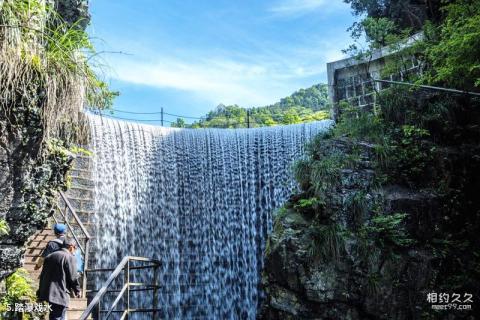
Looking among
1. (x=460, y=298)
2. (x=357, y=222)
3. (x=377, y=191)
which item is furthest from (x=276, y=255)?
(x=460, y=298)

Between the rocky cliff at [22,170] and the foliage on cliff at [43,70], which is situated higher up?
the foliage on cliff at [43,70]

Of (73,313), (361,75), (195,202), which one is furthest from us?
(361,75)

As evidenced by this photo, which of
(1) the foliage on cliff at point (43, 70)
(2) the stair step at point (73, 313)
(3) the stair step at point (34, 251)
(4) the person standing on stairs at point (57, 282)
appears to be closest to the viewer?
(1) the foliage on cliff at point (43, 70)

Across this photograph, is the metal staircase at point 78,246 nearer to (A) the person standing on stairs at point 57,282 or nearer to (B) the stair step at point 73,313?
(B) the stair step at point 73,313

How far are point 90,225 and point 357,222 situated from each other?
6.07m

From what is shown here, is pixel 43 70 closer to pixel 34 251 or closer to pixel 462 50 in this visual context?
pixel 34 251

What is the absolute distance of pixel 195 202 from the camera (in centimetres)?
1296

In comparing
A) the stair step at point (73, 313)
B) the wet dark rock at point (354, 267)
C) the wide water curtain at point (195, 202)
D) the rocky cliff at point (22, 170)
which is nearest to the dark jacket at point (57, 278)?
the rocky cliff at point (22, 170)

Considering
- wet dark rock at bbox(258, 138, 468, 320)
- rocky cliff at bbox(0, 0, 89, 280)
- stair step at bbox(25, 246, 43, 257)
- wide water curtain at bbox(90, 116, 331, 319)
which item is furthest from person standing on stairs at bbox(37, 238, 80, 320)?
wide water curtain at bbox(90, 116, 331, 319)

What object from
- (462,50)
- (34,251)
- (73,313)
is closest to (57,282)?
(73,313)

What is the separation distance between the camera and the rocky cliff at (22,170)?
15.1 ft

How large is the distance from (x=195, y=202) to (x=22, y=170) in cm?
836

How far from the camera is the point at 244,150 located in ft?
45.3

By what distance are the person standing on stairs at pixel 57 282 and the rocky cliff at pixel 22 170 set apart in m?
0.34
